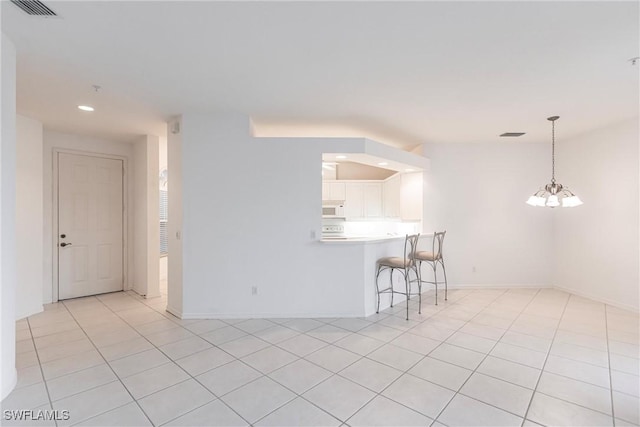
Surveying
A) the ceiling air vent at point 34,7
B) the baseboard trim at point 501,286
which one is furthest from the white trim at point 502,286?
the ceiling air vent at point 34,7

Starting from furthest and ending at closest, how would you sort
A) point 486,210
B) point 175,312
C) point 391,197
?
point 391,197, point 486,210, point 175,312

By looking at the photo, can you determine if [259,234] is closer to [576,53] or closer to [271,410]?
[271,410]

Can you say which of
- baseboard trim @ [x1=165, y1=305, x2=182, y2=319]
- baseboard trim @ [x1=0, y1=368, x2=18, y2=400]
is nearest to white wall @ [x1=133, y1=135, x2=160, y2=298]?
baseboard trim @ [x1=165, y1=305, x2=182, y2=319]

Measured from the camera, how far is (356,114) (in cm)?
385

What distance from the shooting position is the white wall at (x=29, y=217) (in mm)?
3926

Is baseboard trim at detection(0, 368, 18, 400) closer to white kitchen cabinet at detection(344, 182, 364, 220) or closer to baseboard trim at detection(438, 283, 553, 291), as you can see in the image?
white kitchen cabinet at detection(344, 182, 364, 220)

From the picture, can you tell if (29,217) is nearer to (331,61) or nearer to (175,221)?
(175,221)

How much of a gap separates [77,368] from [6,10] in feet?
9.00

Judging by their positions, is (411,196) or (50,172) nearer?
(50,172)

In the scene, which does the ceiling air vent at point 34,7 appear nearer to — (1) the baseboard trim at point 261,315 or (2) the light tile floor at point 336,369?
(2) the light tile floor at point 336,369

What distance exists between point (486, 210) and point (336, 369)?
4.21 m

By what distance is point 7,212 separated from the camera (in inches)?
88.4

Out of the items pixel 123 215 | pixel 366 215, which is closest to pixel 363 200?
pixel 366 215

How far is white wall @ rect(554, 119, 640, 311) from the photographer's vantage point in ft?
13.5
